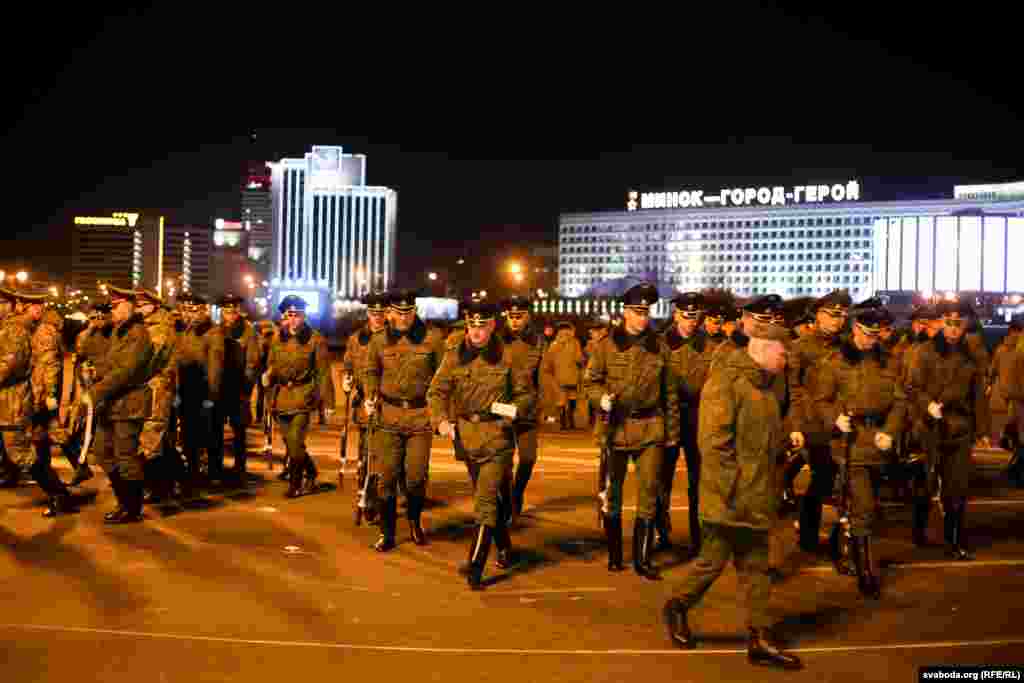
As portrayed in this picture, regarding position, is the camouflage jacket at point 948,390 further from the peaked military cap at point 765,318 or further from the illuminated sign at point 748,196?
the illuminated sign at point 748,196

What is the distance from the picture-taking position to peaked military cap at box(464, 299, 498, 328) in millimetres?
9328

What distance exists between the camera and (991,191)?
440ft

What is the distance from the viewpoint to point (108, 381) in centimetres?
1098

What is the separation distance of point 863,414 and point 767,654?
2.94m

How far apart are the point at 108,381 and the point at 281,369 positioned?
2241mm

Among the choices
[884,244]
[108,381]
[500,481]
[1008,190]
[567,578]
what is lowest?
[567,578]

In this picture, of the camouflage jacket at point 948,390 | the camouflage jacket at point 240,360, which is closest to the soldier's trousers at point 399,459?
the camouflage jacket at point 240,360

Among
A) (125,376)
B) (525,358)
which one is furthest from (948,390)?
(125,376)

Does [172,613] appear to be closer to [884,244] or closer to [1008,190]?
[884,244]

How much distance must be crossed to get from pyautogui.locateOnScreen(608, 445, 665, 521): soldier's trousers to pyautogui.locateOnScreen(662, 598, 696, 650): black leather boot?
201 centimetres

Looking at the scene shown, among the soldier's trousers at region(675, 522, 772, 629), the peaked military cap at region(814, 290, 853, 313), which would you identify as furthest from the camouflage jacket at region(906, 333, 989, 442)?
the soldier's trousers at region(675, 522, 772, 629)

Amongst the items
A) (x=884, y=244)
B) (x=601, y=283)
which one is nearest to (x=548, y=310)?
(x=601, y=283)

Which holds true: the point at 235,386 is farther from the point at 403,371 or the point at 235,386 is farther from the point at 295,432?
the point at 403,371

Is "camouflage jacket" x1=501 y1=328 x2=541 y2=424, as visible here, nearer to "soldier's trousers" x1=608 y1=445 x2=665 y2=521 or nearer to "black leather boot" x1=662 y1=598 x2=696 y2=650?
"soldier's trousers" x1=608 y1=445 x2=665 y2=521
